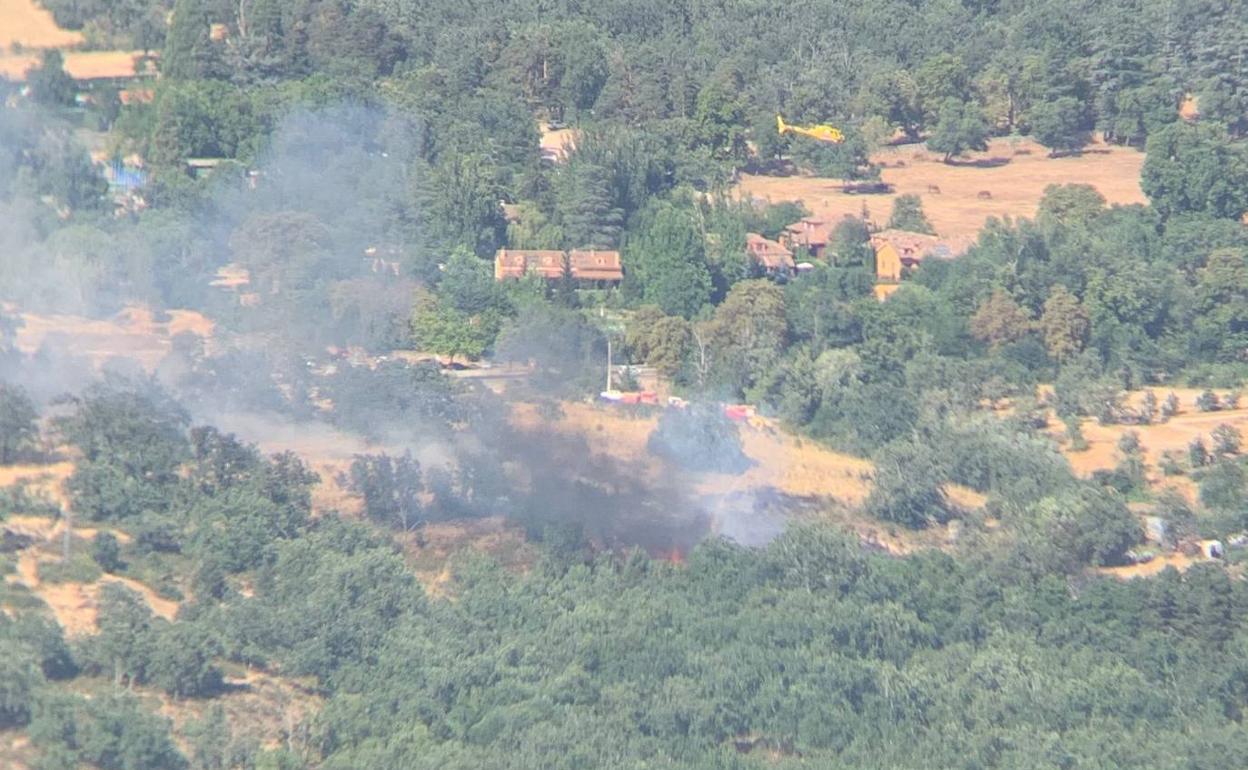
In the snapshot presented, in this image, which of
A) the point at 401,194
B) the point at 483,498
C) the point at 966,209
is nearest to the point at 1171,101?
the point at 966,209

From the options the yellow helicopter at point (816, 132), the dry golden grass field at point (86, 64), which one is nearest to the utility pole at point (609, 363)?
the dry golden grass field at point (86, 64)

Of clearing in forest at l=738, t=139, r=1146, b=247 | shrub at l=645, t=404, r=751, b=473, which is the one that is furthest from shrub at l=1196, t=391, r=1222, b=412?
shrub at l=645, t=404, r=751, b=473

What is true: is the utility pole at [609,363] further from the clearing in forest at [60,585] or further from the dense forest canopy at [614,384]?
the clearing in forest at [60,585]

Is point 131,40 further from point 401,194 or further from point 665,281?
point 665,281

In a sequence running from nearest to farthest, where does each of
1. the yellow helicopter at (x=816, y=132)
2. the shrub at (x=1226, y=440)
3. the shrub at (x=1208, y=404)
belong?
the shrub at (x=1226, y=440) → the shrub at (x=1208, y=404) → the yellow helicopter at (x=816, y=132)

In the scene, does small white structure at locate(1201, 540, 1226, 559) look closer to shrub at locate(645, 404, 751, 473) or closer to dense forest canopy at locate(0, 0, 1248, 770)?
dense forest canopy at locate(0, 0, 1248, 770)

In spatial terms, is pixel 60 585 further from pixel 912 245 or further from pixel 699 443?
pixel 912 245

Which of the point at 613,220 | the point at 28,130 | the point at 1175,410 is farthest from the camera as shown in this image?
the point at 613,220
